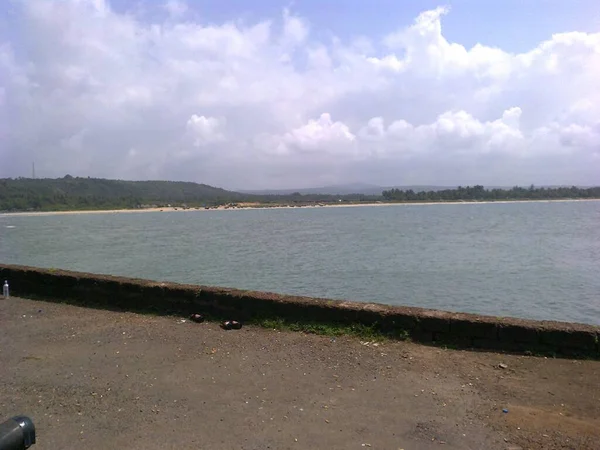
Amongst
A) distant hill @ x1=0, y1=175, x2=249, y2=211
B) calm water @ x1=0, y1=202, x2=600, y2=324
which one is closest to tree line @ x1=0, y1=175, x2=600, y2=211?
distant hill @ x1=0, y1=175, x2=249, y2=211

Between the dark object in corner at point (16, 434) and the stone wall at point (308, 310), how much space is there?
4.42m

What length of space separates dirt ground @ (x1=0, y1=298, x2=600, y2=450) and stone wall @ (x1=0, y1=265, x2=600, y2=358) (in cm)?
28

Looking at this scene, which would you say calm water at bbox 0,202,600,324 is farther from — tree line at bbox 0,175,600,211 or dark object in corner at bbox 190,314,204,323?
tree line at bbox 0,175,600,211

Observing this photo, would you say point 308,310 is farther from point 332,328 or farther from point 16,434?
point 16,434

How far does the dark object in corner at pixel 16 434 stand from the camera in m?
2.59

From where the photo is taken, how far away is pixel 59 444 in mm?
3850

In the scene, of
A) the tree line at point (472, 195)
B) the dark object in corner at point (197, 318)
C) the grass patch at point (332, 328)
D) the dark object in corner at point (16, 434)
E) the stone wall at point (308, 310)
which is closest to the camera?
the dark object in corner at point (16, 434)

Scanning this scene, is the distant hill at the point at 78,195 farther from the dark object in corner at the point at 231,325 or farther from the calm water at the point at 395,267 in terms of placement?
the dark object in corner at the point at 231,325

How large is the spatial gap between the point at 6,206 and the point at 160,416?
153 m

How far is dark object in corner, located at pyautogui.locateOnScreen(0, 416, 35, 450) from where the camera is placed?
102 inches

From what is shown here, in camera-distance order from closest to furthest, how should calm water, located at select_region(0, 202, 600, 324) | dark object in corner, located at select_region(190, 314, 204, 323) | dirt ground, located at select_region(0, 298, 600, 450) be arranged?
1. dirt ground, located at select_region(0, 298, 600, 450)
2. dark object in corner, located at select_region(190, 314, 204, 323)
3. calm water, located at select_region(0, 202, 600, 324)

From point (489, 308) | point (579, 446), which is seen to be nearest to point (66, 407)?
point (579, 446)

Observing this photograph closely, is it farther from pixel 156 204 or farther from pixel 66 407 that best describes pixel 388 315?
pixel 156 204

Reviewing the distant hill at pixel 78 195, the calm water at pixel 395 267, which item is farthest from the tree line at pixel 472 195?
the calm water at pixel 395 267
